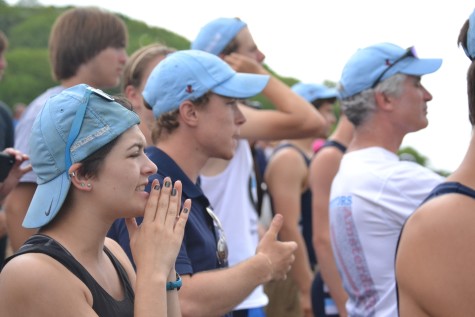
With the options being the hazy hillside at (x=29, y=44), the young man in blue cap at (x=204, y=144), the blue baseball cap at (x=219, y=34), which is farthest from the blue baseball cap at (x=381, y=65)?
the hazy hillside at (x=29, y=44)

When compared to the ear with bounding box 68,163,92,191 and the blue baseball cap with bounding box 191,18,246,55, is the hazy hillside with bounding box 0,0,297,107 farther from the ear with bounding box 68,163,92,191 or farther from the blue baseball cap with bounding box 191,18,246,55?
the ear with bounding box 68,163,92,191

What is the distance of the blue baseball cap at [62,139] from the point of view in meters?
2.43

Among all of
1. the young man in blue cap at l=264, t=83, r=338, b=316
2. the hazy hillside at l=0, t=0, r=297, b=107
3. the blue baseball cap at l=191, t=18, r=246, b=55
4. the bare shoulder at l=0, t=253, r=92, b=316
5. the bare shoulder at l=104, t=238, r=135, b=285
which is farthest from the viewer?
the hazy hillside at l=0, t=0, r=297, b=107

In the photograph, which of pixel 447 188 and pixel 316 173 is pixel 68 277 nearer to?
pixel 447 188

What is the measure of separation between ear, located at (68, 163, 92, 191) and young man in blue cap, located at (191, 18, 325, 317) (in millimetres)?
1849

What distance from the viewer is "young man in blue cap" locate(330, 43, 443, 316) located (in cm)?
379

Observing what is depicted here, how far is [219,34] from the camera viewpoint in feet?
15.1

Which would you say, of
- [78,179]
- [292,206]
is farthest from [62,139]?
[292,206]

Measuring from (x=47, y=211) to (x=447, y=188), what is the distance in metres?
1.30

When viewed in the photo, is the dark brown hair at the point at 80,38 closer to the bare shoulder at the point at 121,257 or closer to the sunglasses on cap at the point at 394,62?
the sunglasses on cap at the point at 394,62

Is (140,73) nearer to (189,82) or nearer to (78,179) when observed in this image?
(189,82)

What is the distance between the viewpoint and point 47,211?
7.93ft

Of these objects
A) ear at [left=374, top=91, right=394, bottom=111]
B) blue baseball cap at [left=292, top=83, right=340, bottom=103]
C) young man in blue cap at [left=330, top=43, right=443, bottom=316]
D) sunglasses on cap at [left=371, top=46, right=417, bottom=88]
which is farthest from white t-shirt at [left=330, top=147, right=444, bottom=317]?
blue baseball cap at [left=292, top=83, right=340, bottom=103]

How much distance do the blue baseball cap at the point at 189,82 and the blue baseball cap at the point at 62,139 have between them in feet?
3.21
